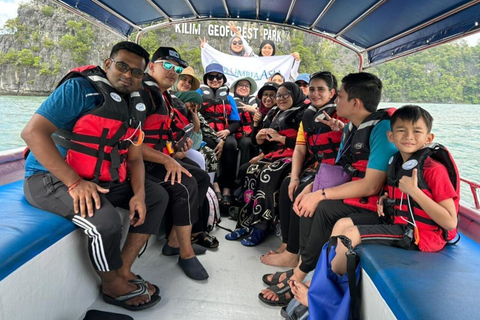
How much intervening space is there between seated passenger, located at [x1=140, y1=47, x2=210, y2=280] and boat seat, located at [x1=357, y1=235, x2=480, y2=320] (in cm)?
122

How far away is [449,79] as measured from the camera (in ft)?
53.4

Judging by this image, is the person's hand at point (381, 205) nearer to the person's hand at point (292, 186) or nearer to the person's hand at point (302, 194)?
the person's hand at point (302, 194)

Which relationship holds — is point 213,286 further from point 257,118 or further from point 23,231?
point 257,118

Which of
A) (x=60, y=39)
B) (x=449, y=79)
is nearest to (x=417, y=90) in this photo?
(x=449, y=79)

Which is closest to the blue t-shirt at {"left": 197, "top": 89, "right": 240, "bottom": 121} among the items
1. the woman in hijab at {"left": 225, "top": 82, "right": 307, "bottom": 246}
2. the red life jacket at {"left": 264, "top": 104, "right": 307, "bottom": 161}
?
the woman in hijab at {"left": 225, "top": 82, "right": 307, "bottom": 246}

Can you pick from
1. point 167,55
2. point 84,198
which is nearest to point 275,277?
point 84,198

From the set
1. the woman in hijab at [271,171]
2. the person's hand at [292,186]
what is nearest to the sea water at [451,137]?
the woman in hijab at [271,171]

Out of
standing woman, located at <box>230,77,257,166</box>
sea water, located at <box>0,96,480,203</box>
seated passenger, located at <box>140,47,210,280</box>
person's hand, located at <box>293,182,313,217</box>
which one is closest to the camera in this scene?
person's hand, located at <box>293,182,313,217</box>

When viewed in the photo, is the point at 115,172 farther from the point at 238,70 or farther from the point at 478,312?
the point at 238,70

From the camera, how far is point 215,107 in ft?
13.3

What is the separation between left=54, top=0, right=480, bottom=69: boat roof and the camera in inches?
94.3

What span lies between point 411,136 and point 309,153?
46.5 inches

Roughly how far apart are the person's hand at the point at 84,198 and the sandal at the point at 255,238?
4.79 ft

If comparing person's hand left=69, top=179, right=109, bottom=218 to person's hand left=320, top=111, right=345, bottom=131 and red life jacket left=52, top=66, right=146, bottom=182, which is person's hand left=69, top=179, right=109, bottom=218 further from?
person's hand left=320, top=111, right=345, bottom=131
